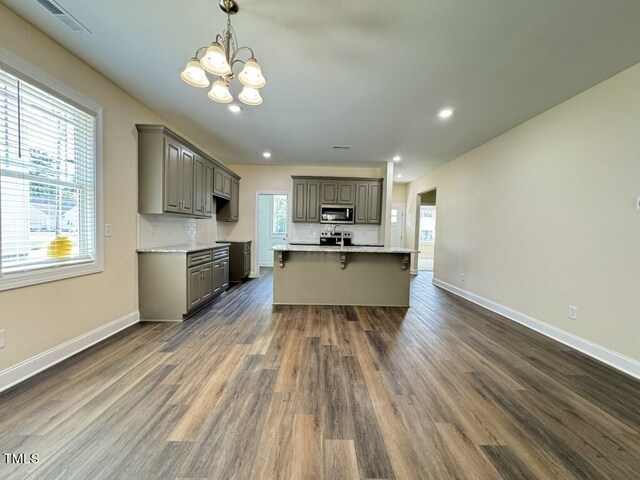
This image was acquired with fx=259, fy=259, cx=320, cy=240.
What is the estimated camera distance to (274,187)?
6.39 m

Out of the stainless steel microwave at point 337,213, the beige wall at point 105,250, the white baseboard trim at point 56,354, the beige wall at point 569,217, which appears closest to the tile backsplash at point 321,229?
the stainless steel microwave at point 337,213

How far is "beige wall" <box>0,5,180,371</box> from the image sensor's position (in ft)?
6.49

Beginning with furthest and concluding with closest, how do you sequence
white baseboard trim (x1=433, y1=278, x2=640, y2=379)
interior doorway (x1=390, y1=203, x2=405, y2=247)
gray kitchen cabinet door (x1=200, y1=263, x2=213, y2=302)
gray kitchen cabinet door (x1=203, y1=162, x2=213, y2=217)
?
interior doorway (x1=390, y1=203, x2=405, y2=247)
gray kitchen cabinet door (x1=203, y1=162, x2=213, y2=217)
gray kitchen cabinet door (x1=200, y1=263, x2=213, y2=302)
white baseboard trim (x1=433, y1=278, x2=640, y2=379)

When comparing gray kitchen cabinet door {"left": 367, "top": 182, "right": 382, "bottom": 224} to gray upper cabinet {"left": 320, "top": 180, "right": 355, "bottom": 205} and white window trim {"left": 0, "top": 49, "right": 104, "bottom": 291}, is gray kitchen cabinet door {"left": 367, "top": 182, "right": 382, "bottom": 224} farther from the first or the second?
white window trim {"left": 0, "top": 49, "right": 104, "bottom": 291}

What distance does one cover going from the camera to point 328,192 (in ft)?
20.3

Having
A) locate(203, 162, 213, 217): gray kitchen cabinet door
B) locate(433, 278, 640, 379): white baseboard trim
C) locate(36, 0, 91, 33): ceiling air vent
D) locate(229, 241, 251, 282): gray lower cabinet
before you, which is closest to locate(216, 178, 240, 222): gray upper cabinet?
locate(229, 241, 251, 282): gray lower cabinet

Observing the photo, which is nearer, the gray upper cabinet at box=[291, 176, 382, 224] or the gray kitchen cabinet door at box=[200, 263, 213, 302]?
the gray kitchen cabinet door at box=[200, 263, 213, 302]

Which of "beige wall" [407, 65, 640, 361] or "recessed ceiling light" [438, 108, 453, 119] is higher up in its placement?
"recessed ceiling light" [438, 108, 453, 119]

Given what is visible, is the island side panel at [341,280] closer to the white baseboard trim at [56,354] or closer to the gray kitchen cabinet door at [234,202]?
the white baseboard trim at [56,354]

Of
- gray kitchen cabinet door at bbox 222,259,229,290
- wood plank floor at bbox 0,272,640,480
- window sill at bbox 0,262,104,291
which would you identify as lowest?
wood plank floor at bbox 0,272,640,480

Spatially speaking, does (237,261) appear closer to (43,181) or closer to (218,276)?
(218,276)

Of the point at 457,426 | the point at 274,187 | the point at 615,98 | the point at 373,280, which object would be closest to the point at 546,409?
the point at 457,426

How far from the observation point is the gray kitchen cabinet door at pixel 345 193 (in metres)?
6.17

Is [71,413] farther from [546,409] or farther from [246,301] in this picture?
[546,409]
